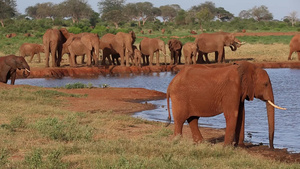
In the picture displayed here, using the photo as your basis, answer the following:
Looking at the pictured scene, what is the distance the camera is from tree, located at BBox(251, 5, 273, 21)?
12225cm

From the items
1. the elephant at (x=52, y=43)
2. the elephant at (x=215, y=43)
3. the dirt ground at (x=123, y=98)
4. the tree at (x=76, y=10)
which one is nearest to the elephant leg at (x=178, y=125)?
the dirt ground at (x=123, y=98)

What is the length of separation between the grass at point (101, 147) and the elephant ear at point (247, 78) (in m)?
1.03

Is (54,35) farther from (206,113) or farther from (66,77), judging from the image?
(206,113)

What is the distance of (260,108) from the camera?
17.1 meters

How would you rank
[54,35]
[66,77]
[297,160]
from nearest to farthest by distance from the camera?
[297,160] < [66,77] < [54,35]

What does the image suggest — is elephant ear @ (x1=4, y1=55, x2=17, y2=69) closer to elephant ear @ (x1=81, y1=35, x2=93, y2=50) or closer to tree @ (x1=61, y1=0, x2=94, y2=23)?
elephant ear @ (x1=81, y1=35, x2=93, y2=50)

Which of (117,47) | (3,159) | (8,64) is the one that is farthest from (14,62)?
(3,159)

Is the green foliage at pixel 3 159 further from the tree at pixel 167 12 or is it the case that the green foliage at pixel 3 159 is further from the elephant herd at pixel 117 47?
the tree at pixel 167 12

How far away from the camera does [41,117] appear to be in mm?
12797

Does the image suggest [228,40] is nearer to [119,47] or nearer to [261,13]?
[119,47]

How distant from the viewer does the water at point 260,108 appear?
40.0 feet

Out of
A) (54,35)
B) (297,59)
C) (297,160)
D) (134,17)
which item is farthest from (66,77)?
(134,17)

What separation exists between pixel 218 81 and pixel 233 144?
1124 mm

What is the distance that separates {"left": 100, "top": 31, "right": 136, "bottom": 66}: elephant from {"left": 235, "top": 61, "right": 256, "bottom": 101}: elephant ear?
20.6 meters
